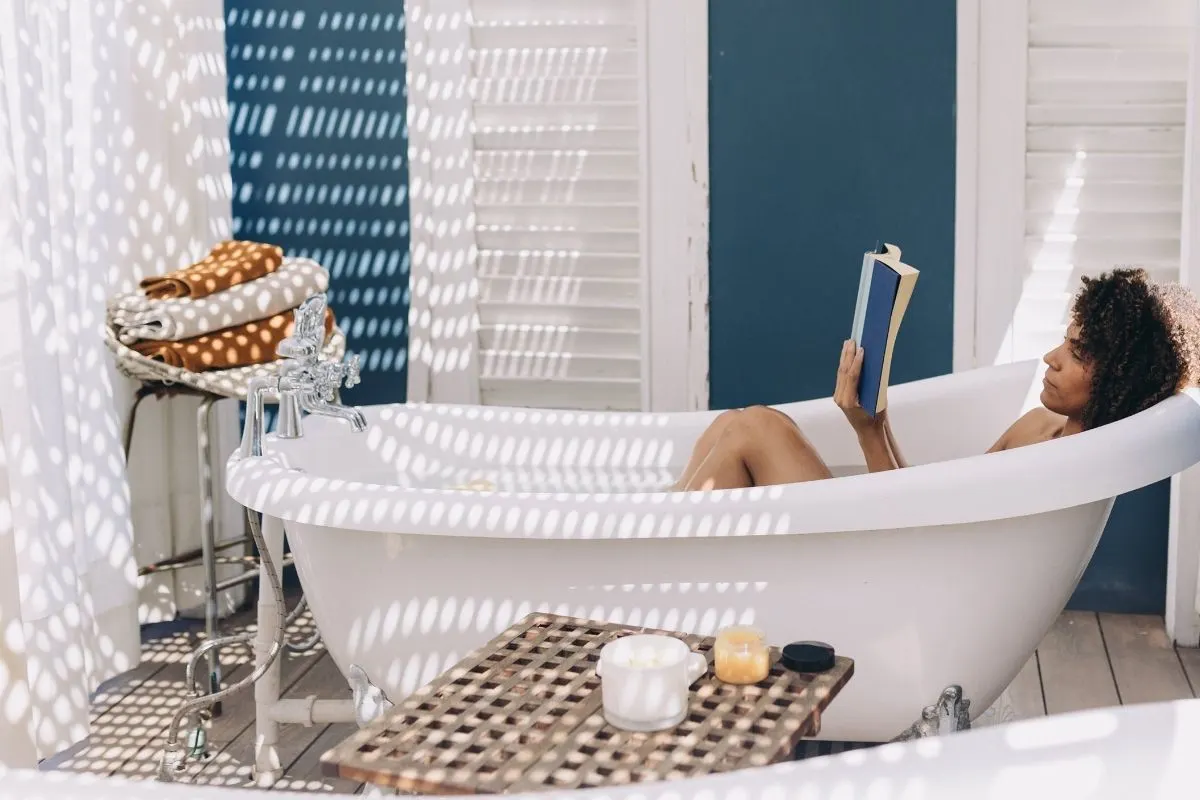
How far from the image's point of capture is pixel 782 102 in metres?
3.08

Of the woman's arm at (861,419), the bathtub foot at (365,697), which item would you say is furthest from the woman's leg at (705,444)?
the bathtub foot at (365,697)

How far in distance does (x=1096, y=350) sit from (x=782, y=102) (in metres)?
1.18

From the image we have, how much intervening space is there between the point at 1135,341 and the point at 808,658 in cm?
94

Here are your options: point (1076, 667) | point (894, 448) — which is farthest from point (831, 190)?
point (1076, 667)

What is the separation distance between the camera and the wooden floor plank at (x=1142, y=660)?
2.66 meters

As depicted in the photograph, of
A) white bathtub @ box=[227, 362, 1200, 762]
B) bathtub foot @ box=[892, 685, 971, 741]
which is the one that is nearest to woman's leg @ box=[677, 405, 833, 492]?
white bathtub @ box=[227, 362, 1200, 762]

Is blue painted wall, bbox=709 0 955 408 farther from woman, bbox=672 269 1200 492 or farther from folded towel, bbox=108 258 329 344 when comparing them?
folded towel, bbox=108 258 329 344

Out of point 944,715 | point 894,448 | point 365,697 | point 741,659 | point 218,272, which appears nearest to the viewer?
point 741,659

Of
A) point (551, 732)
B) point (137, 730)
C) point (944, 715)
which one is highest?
point (551, 732)

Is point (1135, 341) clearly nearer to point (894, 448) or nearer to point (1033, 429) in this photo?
point (1033, 429)

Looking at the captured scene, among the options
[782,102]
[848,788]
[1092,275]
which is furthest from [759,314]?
[848,788]

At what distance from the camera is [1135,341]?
2.12 metres

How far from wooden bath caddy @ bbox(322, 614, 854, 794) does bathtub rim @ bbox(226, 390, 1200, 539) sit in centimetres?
38

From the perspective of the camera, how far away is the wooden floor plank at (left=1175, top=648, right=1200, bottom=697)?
269cm
